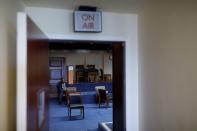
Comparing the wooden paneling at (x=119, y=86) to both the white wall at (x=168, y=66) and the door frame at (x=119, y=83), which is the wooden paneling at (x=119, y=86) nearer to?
the door frame at (x=119, y=83)

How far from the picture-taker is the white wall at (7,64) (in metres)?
1.70

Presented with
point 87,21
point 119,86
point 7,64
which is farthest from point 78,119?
point 7,64

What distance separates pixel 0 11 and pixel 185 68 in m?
1.68

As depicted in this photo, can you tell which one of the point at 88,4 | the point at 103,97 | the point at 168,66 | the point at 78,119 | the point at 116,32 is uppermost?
the point at 88,4

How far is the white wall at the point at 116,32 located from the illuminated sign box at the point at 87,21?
9cm

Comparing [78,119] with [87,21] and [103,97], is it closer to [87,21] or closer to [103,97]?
[103,97]

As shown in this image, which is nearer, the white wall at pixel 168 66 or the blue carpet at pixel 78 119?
the white wall at pixel 168 66

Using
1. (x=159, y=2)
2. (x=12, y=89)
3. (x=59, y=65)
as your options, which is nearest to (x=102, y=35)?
(x=159, y=2)

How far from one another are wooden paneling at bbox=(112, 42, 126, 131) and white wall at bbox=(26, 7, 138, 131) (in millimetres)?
121

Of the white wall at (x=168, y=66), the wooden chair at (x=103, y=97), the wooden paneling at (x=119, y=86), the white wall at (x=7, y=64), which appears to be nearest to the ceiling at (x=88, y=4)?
the white wall at (x=168, y=66)

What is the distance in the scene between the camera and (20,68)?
4.58 feet

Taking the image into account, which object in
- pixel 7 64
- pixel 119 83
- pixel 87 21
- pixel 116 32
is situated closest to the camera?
pixel 7 64

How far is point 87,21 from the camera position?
2.79 metres

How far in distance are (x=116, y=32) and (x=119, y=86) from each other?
889 mm
